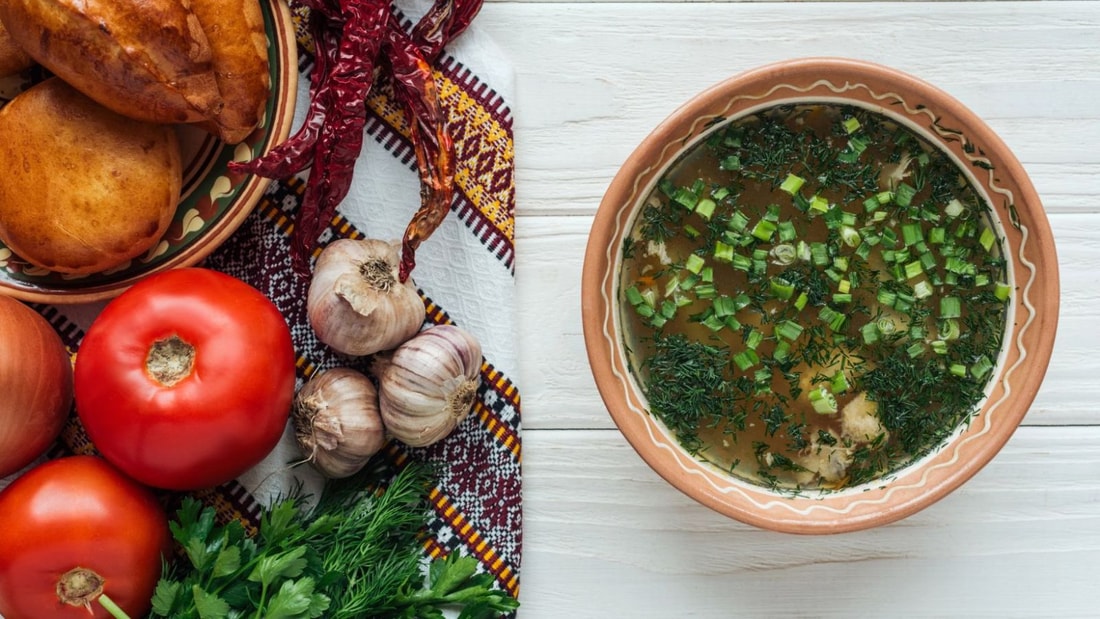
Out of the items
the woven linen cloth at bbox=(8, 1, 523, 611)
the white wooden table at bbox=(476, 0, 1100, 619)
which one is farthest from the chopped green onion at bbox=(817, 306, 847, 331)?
the woven linen cloth at bbox=(8, 1, 523, 611)

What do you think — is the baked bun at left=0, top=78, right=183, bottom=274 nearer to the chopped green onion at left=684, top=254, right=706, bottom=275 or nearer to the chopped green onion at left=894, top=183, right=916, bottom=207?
the chopped green onion at left=684, top=254, right=706, bottom=275

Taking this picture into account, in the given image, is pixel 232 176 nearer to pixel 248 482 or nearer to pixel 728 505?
pixel 248 482

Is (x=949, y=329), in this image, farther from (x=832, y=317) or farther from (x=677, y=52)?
(x=677, y=52)

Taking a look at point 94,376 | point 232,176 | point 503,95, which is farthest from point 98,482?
point 503,95

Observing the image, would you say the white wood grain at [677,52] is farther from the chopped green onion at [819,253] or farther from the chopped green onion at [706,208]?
the chopped green onion at [819,253]

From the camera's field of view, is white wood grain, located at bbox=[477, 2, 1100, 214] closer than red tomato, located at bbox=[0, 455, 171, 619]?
No
